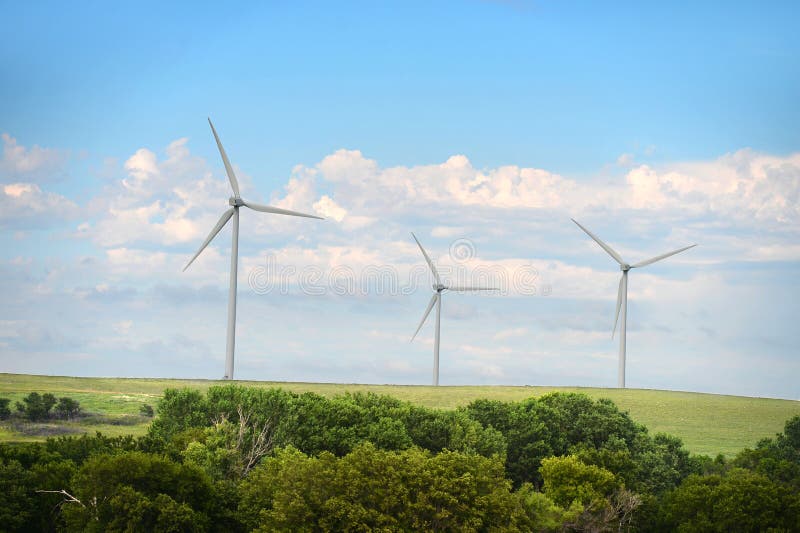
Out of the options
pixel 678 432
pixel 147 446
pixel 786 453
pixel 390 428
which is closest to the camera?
pixel 147 446

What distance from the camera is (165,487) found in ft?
249

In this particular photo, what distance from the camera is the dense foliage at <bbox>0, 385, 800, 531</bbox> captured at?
245ft

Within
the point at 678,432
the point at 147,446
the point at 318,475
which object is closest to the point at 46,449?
the point at 147,446

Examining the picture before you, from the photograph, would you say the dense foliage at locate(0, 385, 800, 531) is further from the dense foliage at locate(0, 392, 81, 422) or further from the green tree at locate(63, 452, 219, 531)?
the dense foliage at locate(0, 392, 81, 422)

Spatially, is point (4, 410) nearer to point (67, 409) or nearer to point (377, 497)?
point (67, 409)

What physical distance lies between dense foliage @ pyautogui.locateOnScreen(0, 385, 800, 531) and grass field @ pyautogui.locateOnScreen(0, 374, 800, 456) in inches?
1242

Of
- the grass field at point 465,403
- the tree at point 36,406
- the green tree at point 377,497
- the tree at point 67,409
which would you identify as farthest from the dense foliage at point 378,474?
the tree at point 36,406

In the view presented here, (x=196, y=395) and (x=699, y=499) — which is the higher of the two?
(x=196, y=395)

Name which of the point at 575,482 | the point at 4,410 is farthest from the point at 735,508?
the point at 4,410

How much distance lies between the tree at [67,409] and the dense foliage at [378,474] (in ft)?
165

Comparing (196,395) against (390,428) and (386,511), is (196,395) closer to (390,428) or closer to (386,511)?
(390,428)

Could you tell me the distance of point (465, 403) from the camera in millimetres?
174875

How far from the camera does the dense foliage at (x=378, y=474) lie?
245 feet

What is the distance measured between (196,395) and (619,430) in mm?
51073
